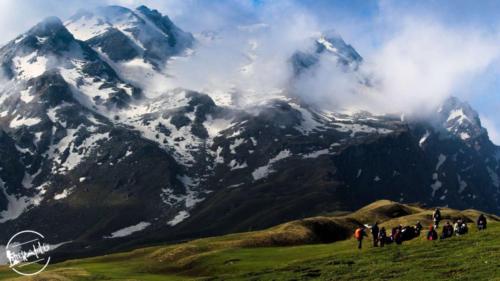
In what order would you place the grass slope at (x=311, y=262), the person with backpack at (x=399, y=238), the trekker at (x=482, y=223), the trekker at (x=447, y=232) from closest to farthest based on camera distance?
the grass slope at (x=311, y=262)
the person with backpack at (x=399, y=238)
the trekker at (x=447, y=232)
the trekker at (x=482, y=223)

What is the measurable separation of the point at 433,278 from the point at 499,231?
21.6 metres

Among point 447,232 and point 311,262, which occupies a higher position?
point 447,232

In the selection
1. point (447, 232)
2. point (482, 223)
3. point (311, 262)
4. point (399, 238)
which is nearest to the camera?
point (311, 262)

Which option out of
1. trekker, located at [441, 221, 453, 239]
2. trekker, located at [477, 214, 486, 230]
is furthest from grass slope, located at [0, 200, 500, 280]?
trekker, located at [441, 221, 453, 239]

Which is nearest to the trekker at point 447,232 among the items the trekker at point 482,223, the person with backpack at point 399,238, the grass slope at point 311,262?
the grass slope at point 311,262

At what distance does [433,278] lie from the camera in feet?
161

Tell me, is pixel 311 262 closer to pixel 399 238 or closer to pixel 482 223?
pixel 399 238

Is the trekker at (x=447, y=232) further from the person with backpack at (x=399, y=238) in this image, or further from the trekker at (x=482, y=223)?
the trekker at (x=482, y=223)

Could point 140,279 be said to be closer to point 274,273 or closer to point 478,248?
point 274,273

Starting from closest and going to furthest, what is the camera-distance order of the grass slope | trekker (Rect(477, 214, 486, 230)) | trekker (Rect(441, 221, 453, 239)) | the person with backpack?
1. the grass slope
2. the person with backpack
3. trekker (Rect(441, 221, 453, 239))
4. trekker (Rect(477, 214, 486, 230))

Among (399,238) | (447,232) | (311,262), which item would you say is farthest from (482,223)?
(311,262)

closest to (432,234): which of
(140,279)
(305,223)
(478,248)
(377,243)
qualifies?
(377,243)

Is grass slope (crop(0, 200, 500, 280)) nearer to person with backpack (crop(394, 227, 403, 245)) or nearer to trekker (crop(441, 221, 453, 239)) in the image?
person with backpack (crop(394, 227, 403, 245))

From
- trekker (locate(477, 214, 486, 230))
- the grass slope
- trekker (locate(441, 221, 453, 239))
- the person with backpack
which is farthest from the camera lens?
trekker (locate(477, 214, 486, 230))
